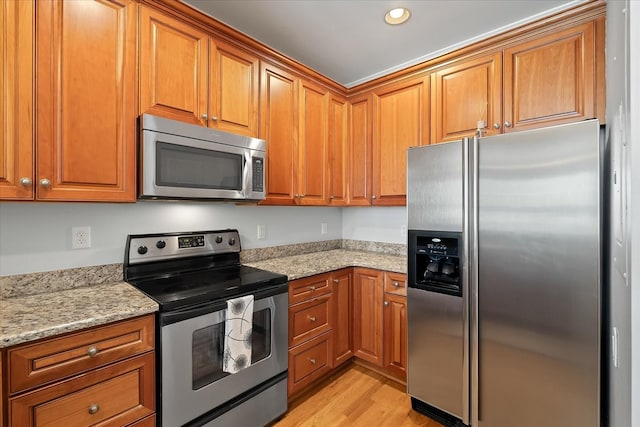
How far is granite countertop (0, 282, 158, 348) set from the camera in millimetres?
1062

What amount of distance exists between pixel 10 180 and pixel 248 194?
3.50ft

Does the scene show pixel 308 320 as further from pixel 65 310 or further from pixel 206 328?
pixel 65 310

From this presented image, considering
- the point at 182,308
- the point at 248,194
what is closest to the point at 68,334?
the point at 182,308

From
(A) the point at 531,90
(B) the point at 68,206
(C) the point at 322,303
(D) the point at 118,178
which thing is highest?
(A) the point at 531,90

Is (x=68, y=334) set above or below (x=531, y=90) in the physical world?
below

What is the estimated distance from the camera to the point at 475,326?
1.66 metres

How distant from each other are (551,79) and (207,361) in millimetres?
2504

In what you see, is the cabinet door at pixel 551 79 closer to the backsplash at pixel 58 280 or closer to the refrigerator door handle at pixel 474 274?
the refrigerator door handle at pixel 474 274

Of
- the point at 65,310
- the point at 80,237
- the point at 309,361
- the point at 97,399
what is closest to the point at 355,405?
the point at 309,361

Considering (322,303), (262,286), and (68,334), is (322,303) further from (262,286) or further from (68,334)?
(68,334)

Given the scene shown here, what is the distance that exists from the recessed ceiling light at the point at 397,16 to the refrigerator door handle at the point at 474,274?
2.92 feet

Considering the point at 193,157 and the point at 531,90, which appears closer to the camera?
the point at 193,157

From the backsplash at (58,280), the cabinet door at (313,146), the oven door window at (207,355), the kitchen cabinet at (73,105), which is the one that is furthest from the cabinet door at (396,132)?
the kitchen cabinet at (73,105)

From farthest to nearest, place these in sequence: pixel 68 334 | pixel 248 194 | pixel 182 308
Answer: pixel 248 194 → pixel 182 308 → pixel 68 334
